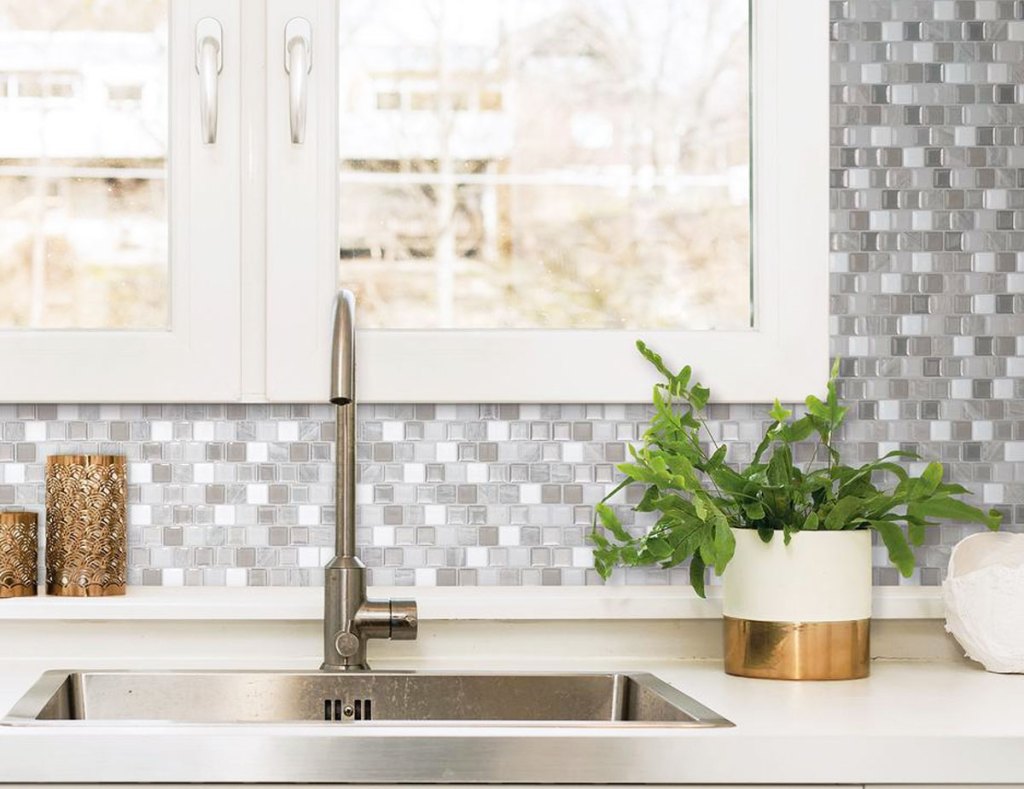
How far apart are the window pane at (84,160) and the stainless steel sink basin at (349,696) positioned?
0.53 meters

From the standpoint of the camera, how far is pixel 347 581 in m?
1.57

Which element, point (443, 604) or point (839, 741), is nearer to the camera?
point (839, 741)

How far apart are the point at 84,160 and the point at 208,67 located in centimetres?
23

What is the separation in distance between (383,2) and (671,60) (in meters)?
0.43

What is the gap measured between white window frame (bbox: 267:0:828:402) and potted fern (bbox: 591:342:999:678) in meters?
0.12

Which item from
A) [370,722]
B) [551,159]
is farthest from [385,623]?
[551,159]

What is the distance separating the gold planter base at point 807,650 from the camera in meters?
1.50

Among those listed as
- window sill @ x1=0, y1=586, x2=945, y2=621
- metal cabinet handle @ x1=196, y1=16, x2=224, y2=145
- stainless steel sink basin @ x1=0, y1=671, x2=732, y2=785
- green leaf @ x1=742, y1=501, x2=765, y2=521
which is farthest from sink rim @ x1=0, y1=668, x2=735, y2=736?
metal cabinet handle @ x1=196, y1=16, x2=224, y2=145

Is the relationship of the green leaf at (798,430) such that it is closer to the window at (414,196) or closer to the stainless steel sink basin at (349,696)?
the window at (414,196)

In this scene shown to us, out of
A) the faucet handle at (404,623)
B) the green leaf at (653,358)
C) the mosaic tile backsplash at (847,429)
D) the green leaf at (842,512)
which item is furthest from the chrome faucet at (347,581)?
the green leaf at (842,512)

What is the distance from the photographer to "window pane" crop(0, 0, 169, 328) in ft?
5.85

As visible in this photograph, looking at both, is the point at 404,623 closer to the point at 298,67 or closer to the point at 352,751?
the point at 352,751

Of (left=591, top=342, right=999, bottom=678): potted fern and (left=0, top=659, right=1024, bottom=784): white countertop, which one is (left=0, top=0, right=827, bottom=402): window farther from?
(left=0, top=659, right=1024, bottom=784): white countertop

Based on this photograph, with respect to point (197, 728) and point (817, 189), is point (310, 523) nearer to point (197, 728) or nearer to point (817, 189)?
point (197, 728)
